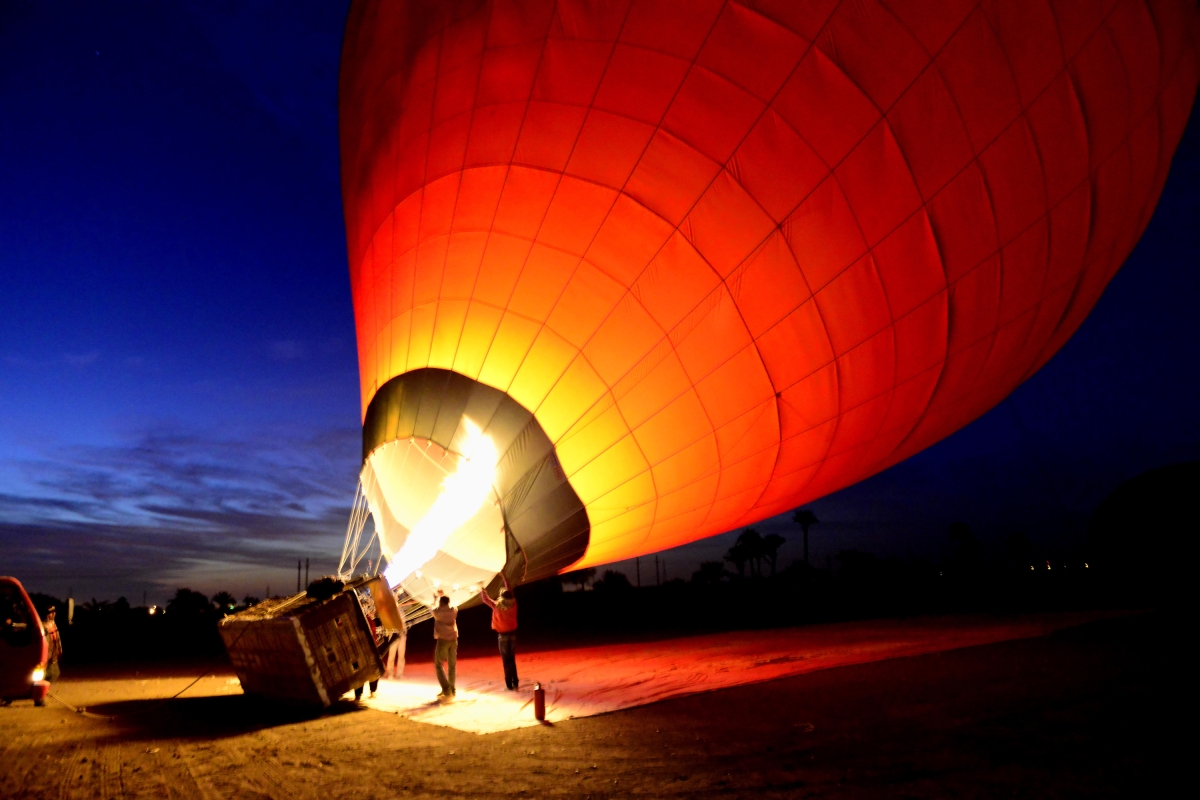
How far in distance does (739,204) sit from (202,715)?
5.86 m

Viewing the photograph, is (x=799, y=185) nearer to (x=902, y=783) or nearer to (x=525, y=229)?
(x=525, y=229)

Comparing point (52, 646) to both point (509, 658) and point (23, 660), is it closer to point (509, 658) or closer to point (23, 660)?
point (23, 660)

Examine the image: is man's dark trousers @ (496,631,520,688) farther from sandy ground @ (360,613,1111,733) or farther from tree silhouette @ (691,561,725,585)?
tree silhouette @ (691,561,725,585)

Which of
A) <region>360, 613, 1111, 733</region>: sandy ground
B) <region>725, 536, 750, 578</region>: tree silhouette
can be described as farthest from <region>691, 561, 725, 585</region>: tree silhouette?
<region>360, 613, 1111, 733</region>: sandy ground

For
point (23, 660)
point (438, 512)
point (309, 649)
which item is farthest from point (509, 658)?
point (23, 660)

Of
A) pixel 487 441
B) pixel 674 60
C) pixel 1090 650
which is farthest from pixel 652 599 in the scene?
pixel 674 60

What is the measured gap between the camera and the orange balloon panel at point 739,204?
4.54 m

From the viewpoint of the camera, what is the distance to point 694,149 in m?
4.88

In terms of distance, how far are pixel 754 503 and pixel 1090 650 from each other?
12.7ft

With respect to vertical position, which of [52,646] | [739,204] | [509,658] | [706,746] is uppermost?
[739,204]

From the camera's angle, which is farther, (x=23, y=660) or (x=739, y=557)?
(x=739, y=557)

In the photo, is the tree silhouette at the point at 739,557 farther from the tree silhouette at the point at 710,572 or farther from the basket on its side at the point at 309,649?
the basket on its side at the point at 309,649

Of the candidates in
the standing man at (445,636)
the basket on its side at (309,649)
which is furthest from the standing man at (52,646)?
the standing man at (445,636)

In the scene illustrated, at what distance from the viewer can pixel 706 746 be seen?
3.98 m
